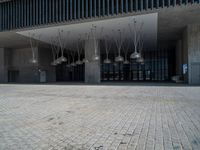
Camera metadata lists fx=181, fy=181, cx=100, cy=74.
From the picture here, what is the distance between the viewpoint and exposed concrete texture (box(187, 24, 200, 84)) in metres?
19.9

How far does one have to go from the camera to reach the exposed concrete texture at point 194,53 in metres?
19.9

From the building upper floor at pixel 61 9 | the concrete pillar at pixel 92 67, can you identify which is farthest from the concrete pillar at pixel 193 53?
the concrete pillar at pixel 92 67

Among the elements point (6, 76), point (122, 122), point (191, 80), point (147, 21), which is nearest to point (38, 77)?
point (6, 76)

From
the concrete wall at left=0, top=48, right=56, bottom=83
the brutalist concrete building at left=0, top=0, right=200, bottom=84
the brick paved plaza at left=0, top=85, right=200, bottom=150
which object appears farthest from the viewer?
the concrete wall at left=0, top=48, right=56, bottom=83

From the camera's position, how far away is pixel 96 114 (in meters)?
6.59

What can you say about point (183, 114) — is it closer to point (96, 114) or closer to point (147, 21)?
point (96, 114)

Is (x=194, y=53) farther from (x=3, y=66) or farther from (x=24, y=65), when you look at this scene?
(x=3, y=66)

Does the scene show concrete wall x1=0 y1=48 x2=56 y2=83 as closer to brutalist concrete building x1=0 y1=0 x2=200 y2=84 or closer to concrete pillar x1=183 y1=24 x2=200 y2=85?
brutalist concrete building x1=0 y1=0 x2=200 y2=84

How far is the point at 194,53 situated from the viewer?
65.5ft

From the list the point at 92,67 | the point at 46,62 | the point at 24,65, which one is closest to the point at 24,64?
the point at 24,65

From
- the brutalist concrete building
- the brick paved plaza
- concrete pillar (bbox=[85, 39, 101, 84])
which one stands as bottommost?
the brick paved plaza

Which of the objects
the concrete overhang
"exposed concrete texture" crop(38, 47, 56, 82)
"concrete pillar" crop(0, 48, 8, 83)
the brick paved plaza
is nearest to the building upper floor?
the concrete overhang

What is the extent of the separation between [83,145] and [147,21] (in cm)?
1748

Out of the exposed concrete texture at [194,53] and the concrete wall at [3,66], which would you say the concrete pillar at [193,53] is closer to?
the exposed concrete texture at [194,53]
